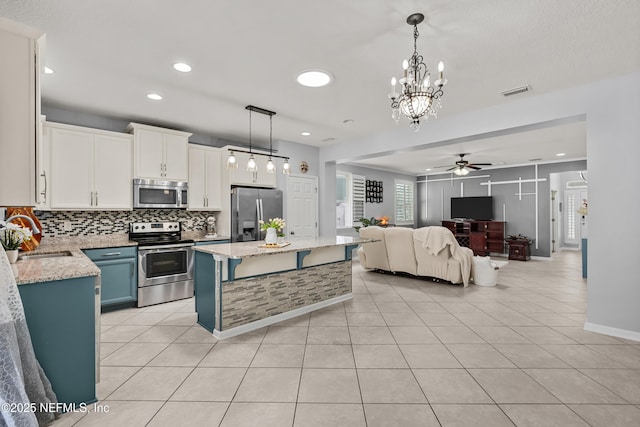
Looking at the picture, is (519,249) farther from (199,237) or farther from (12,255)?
(12,255)

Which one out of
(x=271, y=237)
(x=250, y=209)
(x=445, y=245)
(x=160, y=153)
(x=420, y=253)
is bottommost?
(x=420, y=253)

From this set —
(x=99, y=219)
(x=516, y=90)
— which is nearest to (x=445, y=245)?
(x=516, y=90)

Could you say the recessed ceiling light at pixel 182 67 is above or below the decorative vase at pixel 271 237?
above

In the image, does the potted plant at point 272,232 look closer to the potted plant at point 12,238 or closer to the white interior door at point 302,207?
the potted plant at point 12,238

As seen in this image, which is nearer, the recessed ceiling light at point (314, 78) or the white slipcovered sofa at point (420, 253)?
the recessed ceiling light at point (314, 78)

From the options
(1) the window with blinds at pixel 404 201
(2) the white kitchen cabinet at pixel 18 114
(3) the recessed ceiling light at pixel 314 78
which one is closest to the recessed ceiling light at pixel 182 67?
(3) the recessed ceiling light at pixel 314 78

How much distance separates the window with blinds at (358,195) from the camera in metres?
8.35

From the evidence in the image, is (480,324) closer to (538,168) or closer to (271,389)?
(271,389)

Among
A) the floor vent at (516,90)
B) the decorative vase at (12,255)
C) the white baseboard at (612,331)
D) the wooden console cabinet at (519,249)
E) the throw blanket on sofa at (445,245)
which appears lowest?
the white baseboard at (612,331)

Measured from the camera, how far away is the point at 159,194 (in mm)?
4332

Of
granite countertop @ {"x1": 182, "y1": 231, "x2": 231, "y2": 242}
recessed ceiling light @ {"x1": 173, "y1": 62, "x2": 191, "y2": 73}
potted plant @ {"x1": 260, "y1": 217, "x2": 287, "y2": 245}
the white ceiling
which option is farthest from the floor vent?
granite countertop @ {"x1": 182, "y1": 231, "x2": 231, "y2": 242}

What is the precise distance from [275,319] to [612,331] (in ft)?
11.4

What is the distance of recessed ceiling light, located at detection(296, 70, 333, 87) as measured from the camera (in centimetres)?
299

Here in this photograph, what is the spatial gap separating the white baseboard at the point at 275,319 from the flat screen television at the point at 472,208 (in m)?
6.48
